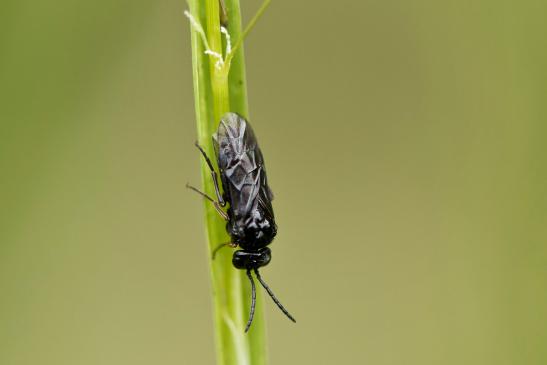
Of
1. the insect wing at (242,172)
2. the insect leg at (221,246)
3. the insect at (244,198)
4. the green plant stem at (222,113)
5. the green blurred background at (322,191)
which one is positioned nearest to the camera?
the green plant stem at (222,113)

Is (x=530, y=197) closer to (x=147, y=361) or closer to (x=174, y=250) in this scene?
(x=174, y=250)

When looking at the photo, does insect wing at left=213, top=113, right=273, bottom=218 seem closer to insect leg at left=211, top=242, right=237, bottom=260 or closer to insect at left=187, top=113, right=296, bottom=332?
insect at left=187, top=113, right=296, bottom=332

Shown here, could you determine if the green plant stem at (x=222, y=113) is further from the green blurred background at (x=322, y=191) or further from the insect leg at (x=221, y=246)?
the green blurred background at (x=322, y=191)

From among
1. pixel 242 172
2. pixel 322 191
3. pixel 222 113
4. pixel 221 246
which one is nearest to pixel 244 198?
pixel 242 172

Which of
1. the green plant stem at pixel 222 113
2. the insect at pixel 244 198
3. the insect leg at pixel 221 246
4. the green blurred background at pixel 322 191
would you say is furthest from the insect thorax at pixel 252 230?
the green blurred background at pixel 322 191

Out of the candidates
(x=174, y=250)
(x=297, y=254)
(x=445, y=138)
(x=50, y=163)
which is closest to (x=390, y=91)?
(x=445, y=138)

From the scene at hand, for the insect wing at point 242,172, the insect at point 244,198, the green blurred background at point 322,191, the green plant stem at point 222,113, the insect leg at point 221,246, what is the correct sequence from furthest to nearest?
the green blurred background at point 322,191
the insect wing at point 242,172
the insect at point 244,198
the insect leg at point 221,246
the green plant stem at point 222,113

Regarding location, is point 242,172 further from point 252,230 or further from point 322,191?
point 322,191
